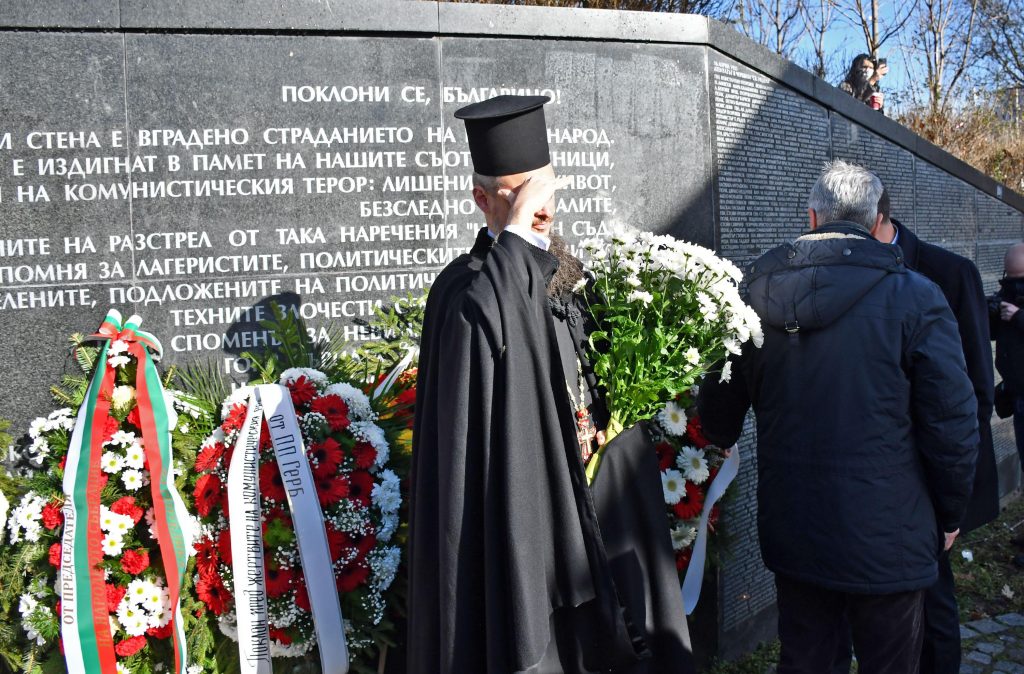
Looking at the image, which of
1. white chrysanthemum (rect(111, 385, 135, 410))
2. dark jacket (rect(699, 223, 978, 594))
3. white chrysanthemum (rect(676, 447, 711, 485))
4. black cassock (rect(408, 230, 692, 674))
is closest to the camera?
black cassock (rect(408, 230, 692, 674))

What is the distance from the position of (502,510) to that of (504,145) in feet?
3.27

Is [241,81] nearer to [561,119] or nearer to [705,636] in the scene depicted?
[561,119]

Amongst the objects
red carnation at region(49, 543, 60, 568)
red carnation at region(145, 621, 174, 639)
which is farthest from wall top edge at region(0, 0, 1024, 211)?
red carnation at region(145, 621, 174, 639)

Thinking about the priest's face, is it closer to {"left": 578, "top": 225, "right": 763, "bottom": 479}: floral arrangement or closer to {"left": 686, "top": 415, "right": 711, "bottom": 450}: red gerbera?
{"left": 578, "top": 225, "right": 763, "bottom": 479}: floral arrangement

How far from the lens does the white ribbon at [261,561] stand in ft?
9.09

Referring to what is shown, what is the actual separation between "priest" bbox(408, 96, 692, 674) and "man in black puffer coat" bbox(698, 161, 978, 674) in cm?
74

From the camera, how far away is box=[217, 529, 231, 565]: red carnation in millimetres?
2877

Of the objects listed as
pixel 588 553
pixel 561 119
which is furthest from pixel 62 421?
pixel 561 119

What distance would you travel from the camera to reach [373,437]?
3.04 metres

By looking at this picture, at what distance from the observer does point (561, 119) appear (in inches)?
161

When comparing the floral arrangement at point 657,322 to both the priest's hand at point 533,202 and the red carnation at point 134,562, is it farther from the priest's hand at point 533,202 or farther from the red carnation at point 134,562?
the red carnation at point 134,562

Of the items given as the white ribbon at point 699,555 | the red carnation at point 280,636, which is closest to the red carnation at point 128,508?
the red carnation at point 280,636

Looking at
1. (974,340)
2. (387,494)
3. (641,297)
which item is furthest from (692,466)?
(974,340)

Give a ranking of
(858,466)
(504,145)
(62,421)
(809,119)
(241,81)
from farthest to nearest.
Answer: (809,119) → (241,81) → (62,421) → (858,466) → (504,145)
